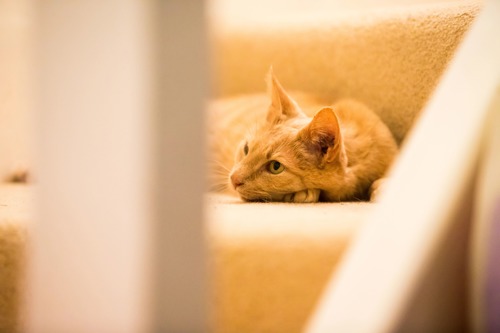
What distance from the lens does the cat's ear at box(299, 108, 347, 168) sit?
1002 millimetres

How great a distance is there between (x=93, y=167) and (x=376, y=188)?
81 cm

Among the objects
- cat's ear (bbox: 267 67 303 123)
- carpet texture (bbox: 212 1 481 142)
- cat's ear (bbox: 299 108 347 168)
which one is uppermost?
carpet texture (bbox: 212 1 481 142)

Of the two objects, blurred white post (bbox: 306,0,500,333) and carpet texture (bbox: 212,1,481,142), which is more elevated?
carpet texture (bbox: 212,1,481,142)

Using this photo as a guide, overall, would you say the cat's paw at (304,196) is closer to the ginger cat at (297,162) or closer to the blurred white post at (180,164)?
the ginger cat at (297,162)

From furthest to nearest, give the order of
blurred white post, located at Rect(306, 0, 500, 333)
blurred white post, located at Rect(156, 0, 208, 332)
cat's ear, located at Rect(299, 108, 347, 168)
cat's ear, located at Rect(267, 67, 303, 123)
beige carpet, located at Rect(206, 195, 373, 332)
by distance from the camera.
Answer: cat's ear, located at Rect(267, 67, 303, 123), cat's ear, located at Rect(299, 108, 347, 168), beige carpet, located at Rect(206, 195, 373, 332), blurred white post, located at Rect(306, 0, 500, 333), blurred white post, located at Rect(156, 0, 208, 332)

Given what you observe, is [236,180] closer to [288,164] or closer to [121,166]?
[288,164]

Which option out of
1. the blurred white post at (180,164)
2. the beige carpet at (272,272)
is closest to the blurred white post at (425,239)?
the beige carpet at (272,272)

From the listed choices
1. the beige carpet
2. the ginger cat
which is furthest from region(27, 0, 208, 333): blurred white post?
the ginger cat

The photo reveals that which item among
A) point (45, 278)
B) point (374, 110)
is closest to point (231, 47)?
point (374, 110)

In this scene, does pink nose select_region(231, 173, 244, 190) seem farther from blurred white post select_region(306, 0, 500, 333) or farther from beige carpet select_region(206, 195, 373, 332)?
blurred white post select_region(306, 0, 500, 333)

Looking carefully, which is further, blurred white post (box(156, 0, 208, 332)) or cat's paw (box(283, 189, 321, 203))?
cat's paw (box(283, 189, 321, 203))

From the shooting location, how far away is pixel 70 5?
43 cm

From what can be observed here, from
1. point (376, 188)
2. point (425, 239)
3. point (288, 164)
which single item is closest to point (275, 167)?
point (288, 164)

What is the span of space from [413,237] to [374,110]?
2.87 ft
